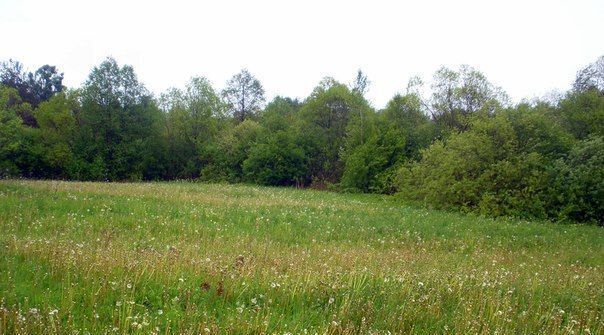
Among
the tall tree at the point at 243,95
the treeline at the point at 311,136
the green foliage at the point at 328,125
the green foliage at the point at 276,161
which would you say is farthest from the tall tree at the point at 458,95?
the tall tree at the point at 243,95

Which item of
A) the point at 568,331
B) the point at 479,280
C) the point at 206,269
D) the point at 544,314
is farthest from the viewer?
the point at 479,280

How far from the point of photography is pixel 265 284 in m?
6.35

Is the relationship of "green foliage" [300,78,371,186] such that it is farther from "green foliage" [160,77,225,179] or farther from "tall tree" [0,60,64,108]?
"tall tree" [0,60,64,108]

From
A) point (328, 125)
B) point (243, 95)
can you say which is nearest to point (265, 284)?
point (328, 125)

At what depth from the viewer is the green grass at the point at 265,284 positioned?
4.99 m

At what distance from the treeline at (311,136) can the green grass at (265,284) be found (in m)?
14.9

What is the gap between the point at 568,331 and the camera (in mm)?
5312

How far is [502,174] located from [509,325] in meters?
19.7

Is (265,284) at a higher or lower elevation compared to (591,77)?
lower

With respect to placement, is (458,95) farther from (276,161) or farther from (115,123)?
(115,123)

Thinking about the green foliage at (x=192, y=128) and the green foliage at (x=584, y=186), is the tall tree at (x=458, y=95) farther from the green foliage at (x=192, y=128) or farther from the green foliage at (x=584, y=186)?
the green foliage at (x=192, y=128)

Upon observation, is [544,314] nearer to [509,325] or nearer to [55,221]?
[509,325]

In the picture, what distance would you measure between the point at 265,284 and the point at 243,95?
6827 cm

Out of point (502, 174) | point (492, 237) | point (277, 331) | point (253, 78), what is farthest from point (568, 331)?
point (253, 78)
